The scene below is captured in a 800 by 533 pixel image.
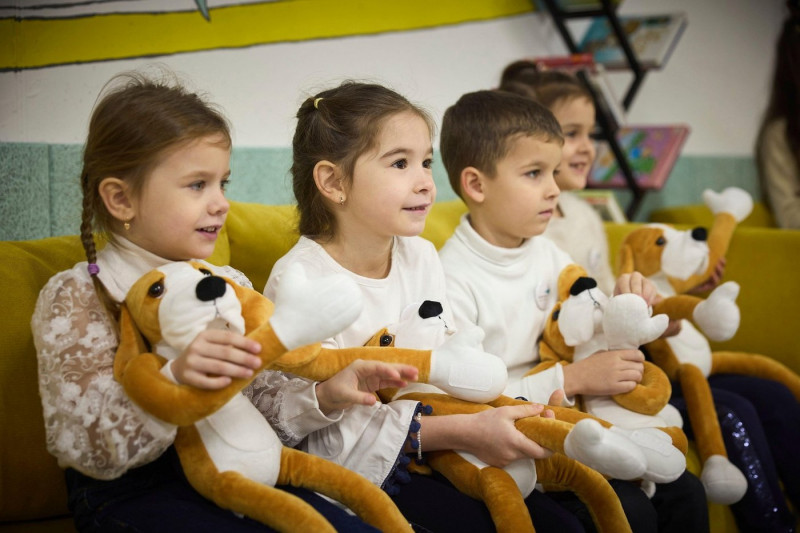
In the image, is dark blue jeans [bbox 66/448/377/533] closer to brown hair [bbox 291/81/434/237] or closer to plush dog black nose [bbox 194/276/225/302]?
plush dog black nose [bbox 194/276/225/302]

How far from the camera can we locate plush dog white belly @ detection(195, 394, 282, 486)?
1.03 metres

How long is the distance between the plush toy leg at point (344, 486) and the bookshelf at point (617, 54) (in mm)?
1980

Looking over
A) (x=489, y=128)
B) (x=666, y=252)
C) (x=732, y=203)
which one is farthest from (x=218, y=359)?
(x=732, y=203)

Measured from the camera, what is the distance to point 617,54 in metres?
2.94

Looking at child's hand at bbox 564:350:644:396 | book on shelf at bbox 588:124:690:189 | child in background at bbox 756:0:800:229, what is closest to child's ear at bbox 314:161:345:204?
child's hand at bbox 564:350:644:396

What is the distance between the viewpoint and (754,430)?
1.68 meters

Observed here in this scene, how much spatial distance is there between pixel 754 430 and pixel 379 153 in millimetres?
1056

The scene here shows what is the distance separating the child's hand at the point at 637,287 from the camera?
5.02 ft

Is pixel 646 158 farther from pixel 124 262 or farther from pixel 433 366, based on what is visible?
pixel 124 262

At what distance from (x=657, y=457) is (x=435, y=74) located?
1.59m

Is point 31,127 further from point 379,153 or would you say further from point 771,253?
point 771,253

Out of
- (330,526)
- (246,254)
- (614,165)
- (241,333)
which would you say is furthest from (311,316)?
(614,165)

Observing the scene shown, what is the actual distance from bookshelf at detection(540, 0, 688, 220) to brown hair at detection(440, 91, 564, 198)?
1.13m

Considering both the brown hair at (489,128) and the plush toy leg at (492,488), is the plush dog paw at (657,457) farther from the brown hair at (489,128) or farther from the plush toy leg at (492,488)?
the brown hair at (489,128)
